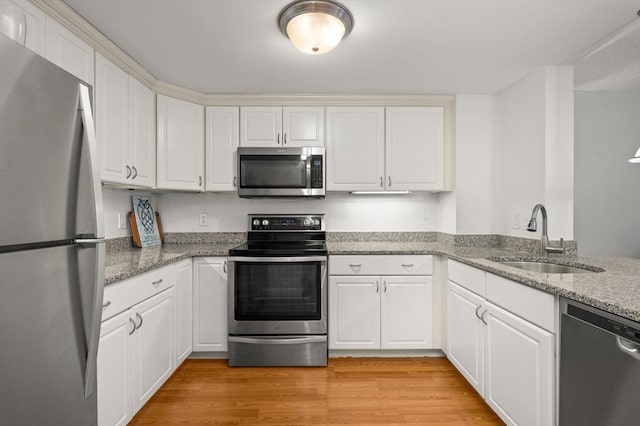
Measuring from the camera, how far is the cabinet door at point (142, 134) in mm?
2344

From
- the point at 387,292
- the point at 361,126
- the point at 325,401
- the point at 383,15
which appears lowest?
the point at 325,401

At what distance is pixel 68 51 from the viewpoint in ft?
5.71

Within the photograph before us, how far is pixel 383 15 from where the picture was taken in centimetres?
172

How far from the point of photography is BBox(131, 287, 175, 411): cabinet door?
6.04ft

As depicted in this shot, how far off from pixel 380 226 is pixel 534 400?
1.93 m

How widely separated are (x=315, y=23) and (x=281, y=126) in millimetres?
1297

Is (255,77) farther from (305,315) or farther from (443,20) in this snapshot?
(305,315)

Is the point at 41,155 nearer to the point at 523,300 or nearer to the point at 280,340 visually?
the point at 523,300

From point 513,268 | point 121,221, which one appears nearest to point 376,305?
point 513,268

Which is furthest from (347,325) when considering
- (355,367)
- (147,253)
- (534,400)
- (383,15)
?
(383,15)

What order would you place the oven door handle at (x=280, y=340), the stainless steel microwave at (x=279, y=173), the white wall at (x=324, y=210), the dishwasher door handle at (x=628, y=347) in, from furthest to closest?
the white wall at (x=324, y=210)
the stainless steel microwave at (x=279, y=173)
the oven door handle at (x=280, y=340)
the dishwasher door handle at (x=628, y=347)

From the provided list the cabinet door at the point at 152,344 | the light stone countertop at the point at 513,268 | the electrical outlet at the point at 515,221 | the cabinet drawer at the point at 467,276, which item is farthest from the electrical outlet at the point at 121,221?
the electrical outlet at the point at 515,221

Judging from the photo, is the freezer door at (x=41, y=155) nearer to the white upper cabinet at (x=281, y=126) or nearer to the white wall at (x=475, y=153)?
the white upper cabinet at (x=281, y=126)

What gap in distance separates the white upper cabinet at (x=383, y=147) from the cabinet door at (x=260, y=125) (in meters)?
0.46
